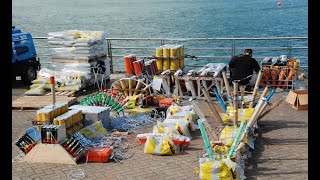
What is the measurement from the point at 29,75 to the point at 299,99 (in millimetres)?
9094

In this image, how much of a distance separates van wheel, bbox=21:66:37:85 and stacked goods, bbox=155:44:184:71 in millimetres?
4600

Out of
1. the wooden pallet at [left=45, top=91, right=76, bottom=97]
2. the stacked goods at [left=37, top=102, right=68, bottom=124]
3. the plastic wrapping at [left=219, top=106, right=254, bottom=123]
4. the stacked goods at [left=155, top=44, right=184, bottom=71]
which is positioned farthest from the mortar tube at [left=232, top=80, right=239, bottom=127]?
the wooden pallet at [left=45, top=91, right=76, bottom=97]

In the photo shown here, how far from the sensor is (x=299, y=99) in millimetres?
11805

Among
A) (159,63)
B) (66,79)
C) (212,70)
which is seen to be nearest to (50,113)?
(66,79)

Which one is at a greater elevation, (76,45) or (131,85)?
(76,45)

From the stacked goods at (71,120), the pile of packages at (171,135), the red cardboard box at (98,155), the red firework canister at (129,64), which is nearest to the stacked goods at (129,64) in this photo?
the red firework canister at (129,64)

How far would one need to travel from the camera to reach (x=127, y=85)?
1307 centimetres

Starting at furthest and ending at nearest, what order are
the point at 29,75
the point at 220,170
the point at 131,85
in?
the point at 29,75
the point at 131,85
the point at 220,170

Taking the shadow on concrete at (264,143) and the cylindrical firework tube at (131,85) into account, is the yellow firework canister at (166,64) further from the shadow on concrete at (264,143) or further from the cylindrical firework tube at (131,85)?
the shadow on concrete at (264,143)

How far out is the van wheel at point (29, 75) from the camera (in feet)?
51.2

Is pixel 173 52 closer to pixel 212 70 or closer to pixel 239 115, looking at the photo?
pixel 212 70

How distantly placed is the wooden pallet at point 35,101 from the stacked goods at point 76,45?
1922 mm
